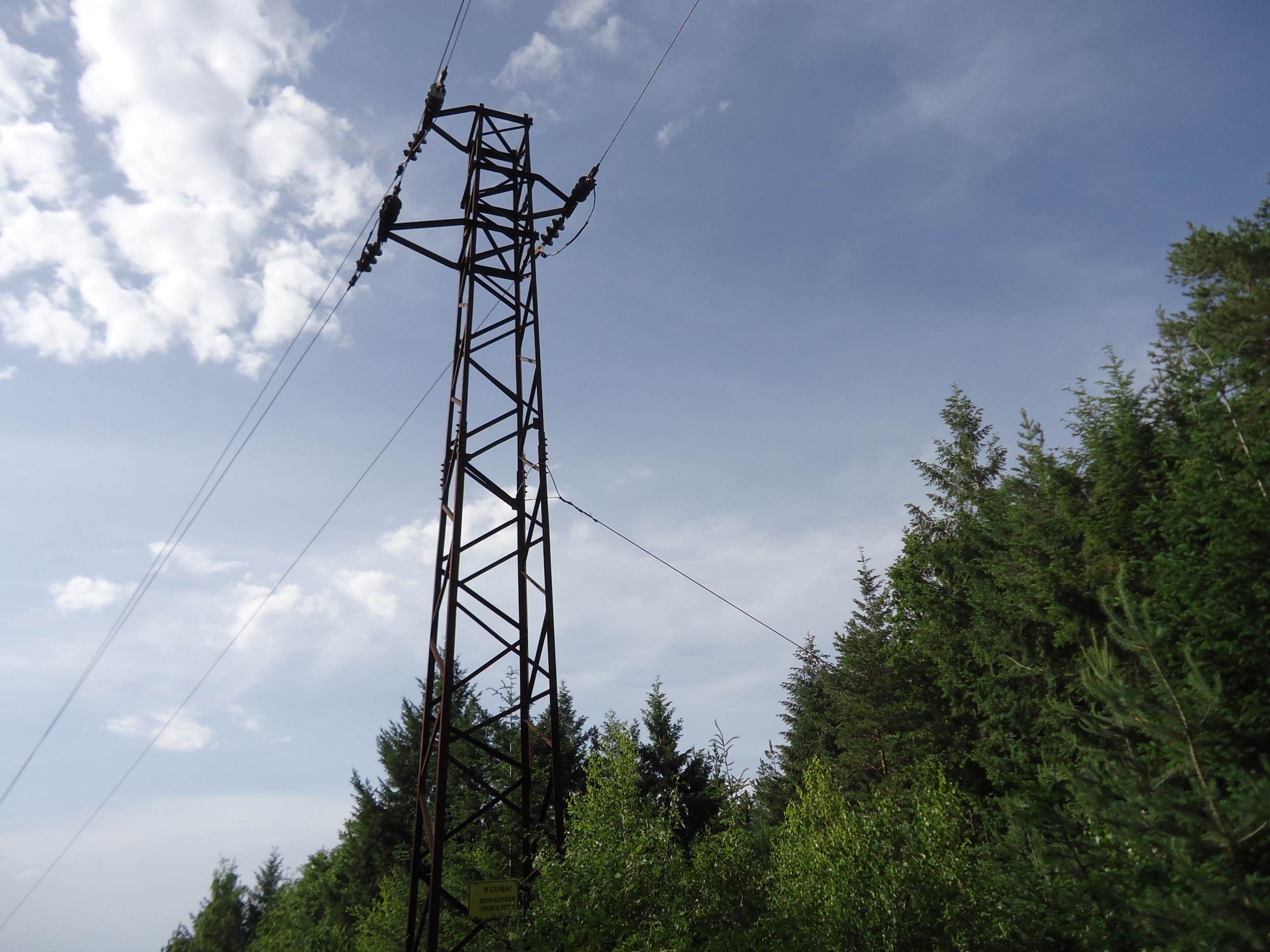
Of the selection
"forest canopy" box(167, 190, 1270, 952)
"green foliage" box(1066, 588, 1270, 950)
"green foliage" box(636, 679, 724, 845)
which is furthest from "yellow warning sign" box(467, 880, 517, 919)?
Answer: "green foliage" box(636, 679, 724, 845)

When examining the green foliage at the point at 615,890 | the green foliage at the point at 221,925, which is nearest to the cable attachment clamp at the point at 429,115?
the green foliage at the point at 615,890

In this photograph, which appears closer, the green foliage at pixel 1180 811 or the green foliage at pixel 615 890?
the green foliage at pixel 1180 811

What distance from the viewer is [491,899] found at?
29.2ft

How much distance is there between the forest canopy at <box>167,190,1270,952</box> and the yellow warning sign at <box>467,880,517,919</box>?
20cm

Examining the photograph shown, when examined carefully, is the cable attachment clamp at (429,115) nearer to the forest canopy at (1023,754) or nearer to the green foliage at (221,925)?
the forest canopy at (1023,754)

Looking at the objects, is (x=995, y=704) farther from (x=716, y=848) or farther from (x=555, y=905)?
(x=555, y=905)

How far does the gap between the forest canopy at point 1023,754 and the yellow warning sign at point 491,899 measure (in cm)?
20

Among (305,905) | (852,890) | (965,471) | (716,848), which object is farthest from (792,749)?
(716,848)

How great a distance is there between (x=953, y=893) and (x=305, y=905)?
1381 inches

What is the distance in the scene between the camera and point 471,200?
1228cm

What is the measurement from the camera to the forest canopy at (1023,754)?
24.9ft

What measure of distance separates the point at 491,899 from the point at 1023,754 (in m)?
19.4

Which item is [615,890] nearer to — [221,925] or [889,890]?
[889,890]

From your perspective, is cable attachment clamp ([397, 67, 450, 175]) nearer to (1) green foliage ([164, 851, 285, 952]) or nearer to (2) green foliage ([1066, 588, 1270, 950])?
(2) green foliage ([1066, 588, 1270, 950])
